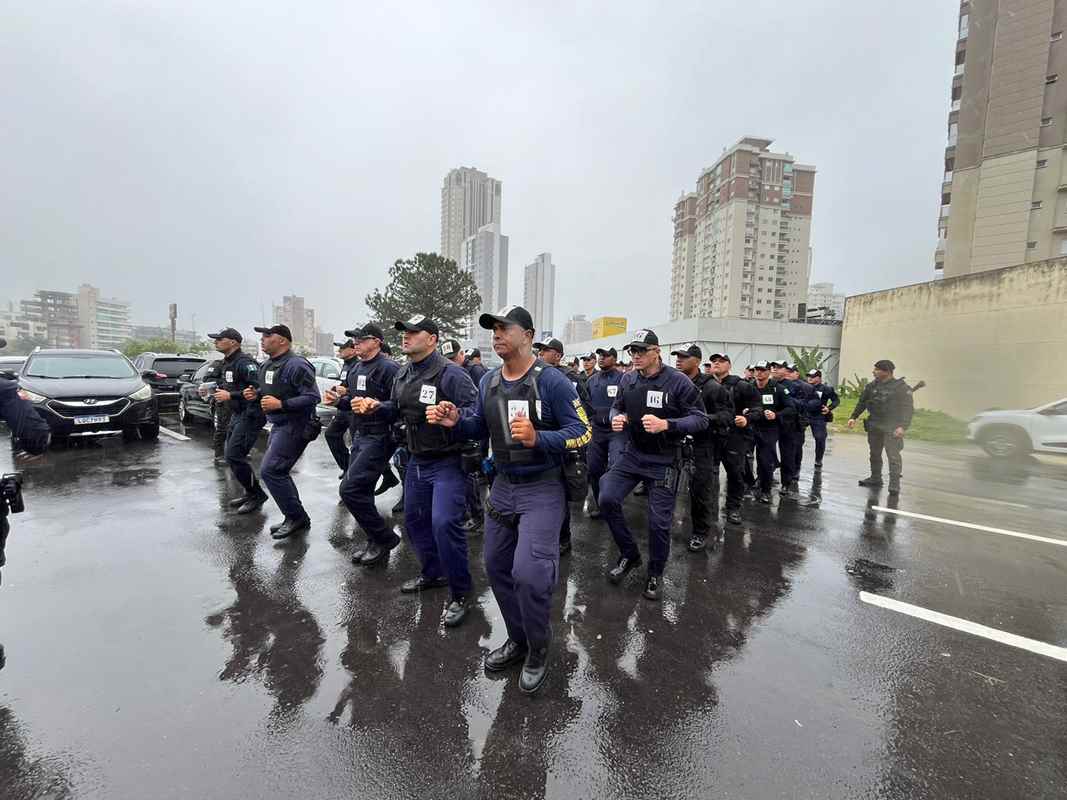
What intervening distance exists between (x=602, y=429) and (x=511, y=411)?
11.7ft

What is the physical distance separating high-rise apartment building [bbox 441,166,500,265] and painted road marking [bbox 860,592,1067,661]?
86900 millimetres

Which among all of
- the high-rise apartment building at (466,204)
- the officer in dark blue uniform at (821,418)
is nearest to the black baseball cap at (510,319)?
the officer in dark blue uniform at (821,418)

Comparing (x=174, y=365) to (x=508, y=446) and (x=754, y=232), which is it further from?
(x=754, y=232)

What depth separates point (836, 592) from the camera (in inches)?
160

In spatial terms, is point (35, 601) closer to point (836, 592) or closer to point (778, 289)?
point (836, 592)

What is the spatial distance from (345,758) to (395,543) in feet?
7.46

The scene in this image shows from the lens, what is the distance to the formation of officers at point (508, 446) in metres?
2.81

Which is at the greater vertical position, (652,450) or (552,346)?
(552,346)

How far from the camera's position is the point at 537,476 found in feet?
9.27

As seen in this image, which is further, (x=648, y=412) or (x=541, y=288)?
(x=541, y=288)

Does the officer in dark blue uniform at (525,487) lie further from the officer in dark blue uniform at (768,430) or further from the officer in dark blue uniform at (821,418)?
the officer in dark blue uniform at (821,418)

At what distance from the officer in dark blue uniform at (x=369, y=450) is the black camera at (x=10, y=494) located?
6.28 ft

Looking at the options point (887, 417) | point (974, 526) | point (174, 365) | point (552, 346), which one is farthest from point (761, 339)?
point (174, 365)

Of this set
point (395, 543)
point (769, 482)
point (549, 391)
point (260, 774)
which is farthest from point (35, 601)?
point (769, 482)
